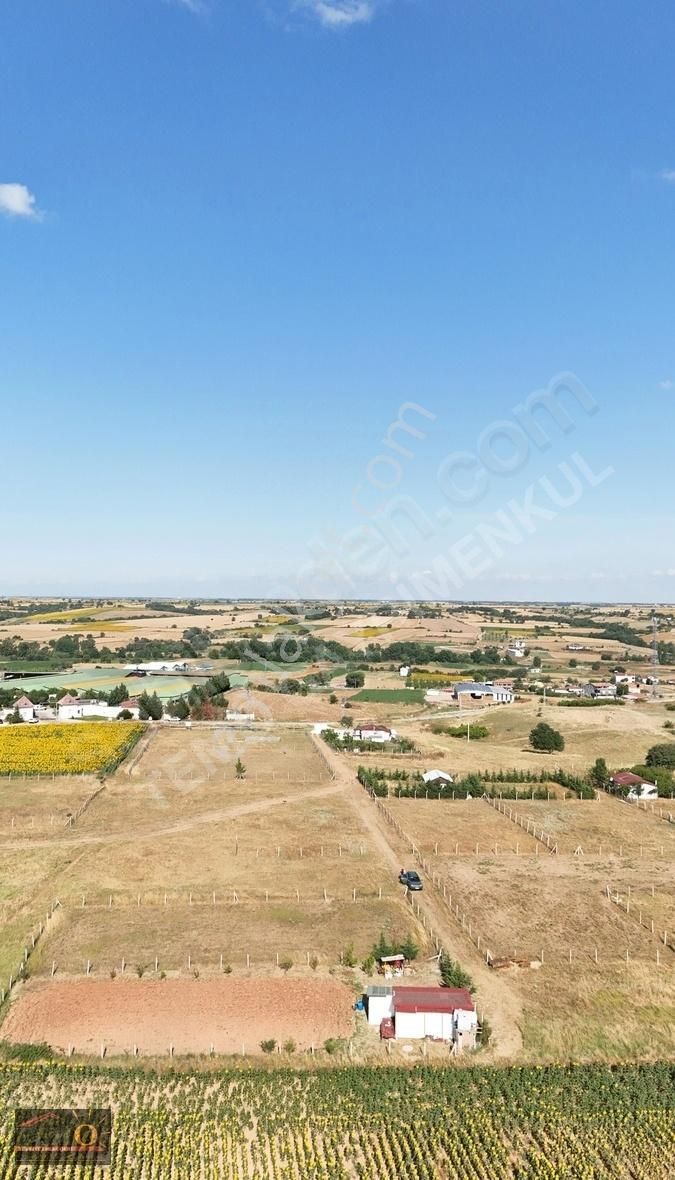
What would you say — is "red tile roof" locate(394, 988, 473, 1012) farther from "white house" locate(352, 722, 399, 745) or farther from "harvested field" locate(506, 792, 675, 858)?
"white house" locate(352, 722, 399, 745)

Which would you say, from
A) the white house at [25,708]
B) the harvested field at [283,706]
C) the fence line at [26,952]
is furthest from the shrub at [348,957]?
the white house at [25,708]

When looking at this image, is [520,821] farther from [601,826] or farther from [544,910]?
[544,910]

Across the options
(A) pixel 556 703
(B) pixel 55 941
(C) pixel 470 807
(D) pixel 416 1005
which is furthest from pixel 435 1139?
(A) pixel 556 703

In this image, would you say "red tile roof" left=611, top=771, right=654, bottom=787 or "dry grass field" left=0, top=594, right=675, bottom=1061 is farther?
"red tile roof" left=611, top=771, right=654, bottom=787

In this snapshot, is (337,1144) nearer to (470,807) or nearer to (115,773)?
(470,807)

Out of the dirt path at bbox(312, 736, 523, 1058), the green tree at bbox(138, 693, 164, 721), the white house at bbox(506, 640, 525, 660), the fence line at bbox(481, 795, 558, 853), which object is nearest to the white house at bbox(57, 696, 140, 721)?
the green tree at bbox(138, 693, 164, 721)

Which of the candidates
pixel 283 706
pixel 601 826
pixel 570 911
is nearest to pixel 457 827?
pixel 601 826

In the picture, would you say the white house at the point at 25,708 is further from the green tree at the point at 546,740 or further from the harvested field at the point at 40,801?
the green tree at the point at 546,740
